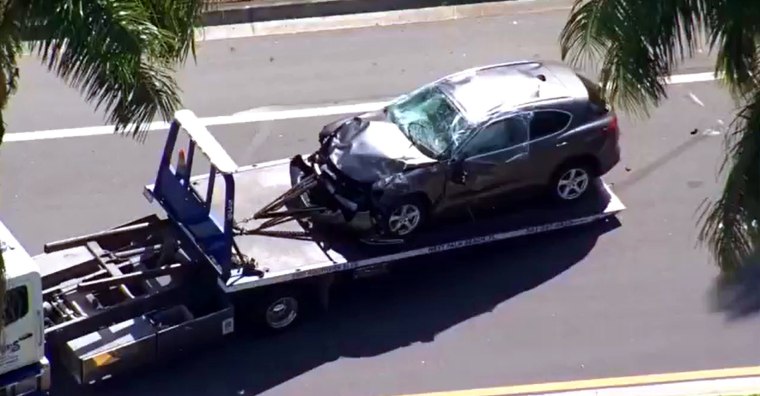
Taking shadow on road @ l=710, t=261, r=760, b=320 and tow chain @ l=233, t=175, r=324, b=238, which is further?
shadow on road @ l=710, t=261, r=760, b=320

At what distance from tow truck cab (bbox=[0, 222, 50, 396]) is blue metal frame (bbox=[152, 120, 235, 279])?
1.92m

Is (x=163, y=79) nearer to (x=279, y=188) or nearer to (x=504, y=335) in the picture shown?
(x=279, y=188)

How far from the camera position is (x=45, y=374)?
1304cm

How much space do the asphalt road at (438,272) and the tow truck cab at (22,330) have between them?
116 centimetres

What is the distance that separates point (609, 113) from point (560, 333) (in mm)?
2799

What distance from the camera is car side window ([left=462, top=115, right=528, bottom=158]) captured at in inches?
606

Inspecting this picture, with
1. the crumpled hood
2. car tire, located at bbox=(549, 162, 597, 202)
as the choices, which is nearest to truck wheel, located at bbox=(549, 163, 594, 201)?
car tire, located at bbox=(549, 162, 597, 202)

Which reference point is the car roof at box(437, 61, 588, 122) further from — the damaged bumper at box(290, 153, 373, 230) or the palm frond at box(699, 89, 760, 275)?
the palm frond at box(699, 89, 760, 275)

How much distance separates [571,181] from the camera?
16188 mm

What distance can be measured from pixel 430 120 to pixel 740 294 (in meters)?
3.87

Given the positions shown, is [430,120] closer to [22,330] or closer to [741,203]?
[741,203]

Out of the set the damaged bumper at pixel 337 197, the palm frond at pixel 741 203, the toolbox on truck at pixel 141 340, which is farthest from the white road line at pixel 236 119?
the palm frond at pixel 741 203

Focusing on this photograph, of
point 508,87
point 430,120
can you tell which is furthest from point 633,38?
point 508,87

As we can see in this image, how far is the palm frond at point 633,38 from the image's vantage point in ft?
35.9
